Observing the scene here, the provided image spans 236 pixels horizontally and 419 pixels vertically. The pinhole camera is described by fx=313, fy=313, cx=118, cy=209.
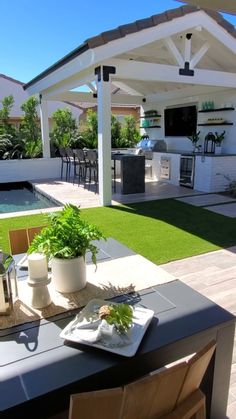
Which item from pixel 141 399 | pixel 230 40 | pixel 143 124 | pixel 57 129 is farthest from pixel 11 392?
pixel 57 129

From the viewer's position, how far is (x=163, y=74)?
6.44 metres

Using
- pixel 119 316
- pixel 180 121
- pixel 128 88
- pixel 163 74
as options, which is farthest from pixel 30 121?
pixel 119 316

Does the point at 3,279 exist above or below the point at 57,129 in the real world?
below

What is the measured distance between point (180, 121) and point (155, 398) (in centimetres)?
959

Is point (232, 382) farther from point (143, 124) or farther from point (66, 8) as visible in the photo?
point (143, 124)

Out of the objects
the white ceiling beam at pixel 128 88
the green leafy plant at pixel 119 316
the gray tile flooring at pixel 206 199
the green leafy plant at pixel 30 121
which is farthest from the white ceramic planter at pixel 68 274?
the green leafy plant at pixel 30 121

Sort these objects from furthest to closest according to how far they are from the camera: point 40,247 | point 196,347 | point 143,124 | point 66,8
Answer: point 143,124, point 66,8, point 40,247, point 196,347

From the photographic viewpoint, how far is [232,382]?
200 cm

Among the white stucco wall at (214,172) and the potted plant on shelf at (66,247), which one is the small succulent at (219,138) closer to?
the white stucco wall at (214,172)

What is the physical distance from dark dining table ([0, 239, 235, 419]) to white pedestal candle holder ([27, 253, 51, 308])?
4.3 inches

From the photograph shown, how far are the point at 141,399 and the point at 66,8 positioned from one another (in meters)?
9.28

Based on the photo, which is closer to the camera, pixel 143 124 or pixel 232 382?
pixel 232 382

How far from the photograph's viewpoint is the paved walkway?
A: 9.71ft

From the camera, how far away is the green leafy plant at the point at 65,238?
142 cm
